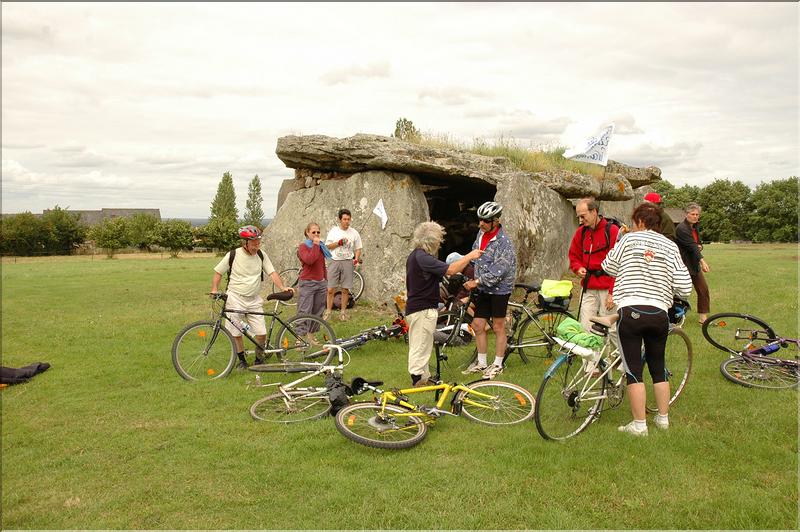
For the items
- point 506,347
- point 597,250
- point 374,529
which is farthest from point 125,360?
point 597,250

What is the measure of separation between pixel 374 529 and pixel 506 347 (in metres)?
3.92

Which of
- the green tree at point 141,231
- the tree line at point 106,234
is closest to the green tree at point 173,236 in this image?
the tree line at point 106,234

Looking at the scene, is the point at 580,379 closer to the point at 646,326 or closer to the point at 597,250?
the point at 646,326

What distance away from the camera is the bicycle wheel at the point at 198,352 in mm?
7336

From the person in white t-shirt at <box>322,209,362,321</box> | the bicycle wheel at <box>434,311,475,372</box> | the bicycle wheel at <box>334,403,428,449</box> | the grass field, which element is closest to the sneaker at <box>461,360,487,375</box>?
the bicycle wheel at <box>434,311,475,372</box>

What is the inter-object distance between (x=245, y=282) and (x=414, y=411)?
3514mm

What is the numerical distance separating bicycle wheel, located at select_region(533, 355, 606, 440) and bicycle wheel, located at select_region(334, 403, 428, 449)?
1.06m

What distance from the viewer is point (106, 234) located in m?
45.7

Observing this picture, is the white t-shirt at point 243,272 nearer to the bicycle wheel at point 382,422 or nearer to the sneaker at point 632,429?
the bicycle wheel at point 382,422

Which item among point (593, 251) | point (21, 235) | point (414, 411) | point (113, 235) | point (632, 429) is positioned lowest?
point (632, 429)

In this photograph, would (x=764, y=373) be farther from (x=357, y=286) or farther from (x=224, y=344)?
(x=357, y=286)

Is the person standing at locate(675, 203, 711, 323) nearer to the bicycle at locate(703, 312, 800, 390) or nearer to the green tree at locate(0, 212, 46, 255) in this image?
the bicycle at locate(703, 312, 800, 390)

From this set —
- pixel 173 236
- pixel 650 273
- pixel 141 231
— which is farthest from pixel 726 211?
pixel 650 273

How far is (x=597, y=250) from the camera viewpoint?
662 centimetres
